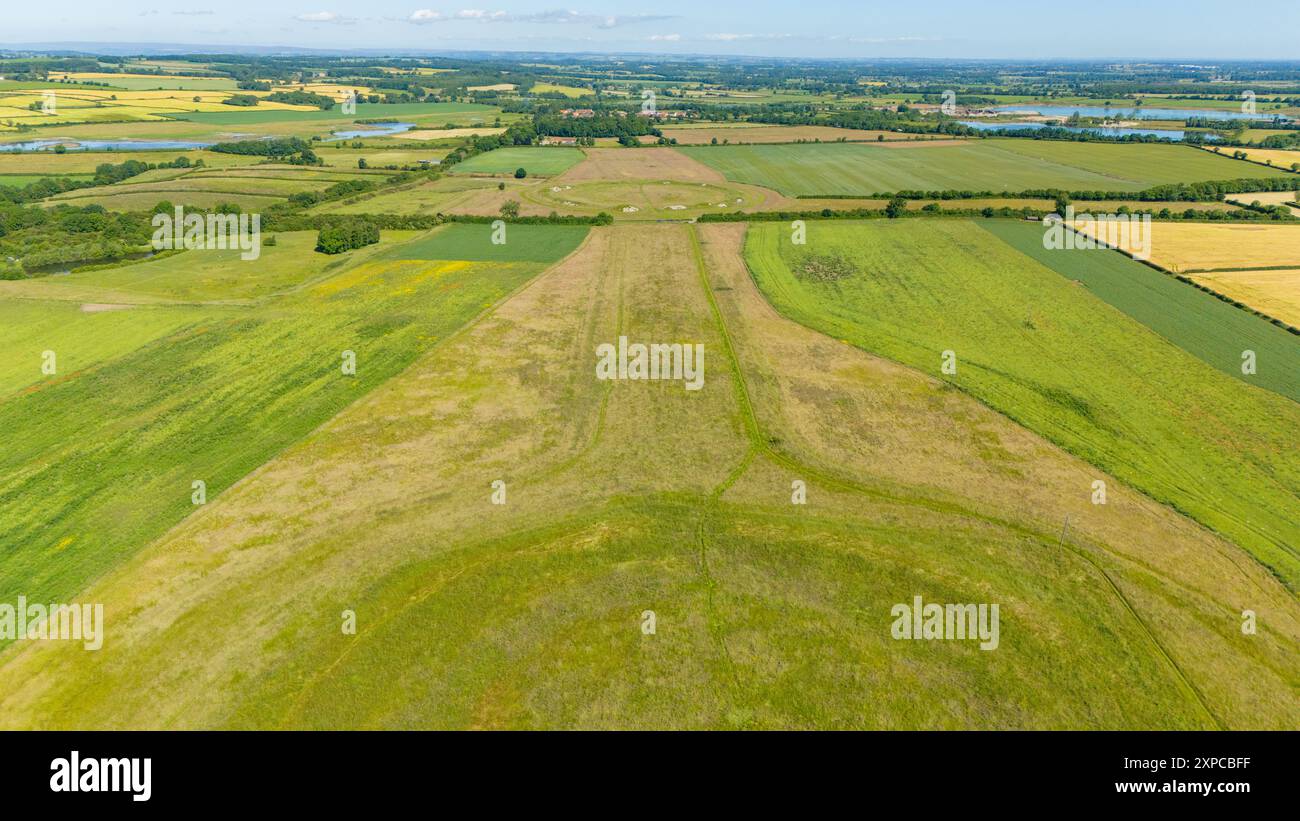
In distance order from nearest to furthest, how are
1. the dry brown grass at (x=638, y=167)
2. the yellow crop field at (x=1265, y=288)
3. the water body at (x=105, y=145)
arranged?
the yellow crop field at (x=1265, y=288)
the dry brown grass at (x=638, y=167)
the water body at (x=105, y=145)

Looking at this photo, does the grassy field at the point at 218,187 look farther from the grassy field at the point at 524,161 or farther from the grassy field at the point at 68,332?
the grassy field at the point at 68,332

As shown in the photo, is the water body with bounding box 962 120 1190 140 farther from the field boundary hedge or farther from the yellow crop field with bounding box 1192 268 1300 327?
the yellow crop field with bounding box 1192 268 1300 327

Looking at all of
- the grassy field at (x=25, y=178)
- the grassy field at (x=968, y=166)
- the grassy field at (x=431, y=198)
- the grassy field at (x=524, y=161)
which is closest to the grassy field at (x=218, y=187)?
the grassy field at (x=25, y=178)

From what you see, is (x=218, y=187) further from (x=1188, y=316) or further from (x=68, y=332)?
→ (x=1188, y=316)

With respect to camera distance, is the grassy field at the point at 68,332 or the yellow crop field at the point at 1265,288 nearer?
the grassy field at the point at 68,332
